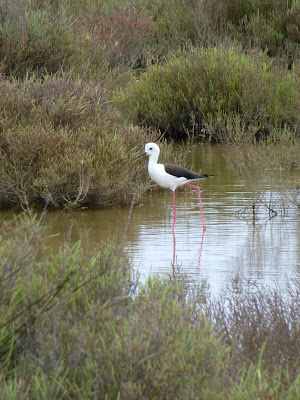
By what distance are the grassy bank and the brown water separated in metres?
1.95

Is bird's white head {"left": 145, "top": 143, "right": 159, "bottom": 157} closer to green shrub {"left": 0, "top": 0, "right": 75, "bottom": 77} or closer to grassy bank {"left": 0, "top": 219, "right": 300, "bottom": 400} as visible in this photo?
green shrub {"left": 0, "top": 0, "right": 75, "bottom": 77}

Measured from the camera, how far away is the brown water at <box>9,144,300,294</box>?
7.10 m

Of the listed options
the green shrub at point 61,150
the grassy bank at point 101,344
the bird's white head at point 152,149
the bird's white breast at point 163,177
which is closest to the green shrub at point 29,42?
the green shrub at point 61,150

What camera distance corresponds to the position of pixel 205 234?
339 inches

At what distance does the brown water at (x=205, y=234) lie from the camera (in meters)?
7.10

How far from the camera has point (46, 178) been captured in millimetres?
9453

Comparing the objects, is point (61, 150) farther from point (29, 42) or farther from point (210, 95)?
point (210, 95)

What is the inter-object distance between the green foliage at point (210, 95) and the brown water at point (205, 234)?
3.20 metres

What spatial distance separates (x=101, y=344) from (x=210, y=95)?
1127cm

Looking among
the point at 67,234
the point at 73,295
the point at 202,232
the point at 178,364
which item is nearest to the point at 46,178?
the point at 67,234

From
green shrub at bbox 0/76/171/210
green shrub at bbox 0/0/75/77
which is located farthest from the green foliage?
green shrub at bbox 0/76/171/210

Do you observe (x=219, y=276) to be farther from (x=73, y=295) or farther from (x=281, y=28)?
(x=281, y=28)

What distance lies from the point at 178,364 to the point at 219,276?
3409mm

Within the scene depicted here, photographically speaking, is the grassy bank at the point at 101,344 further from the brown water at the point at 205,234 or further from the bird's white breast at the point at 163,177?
the bird's white breast at the point at 163,177
